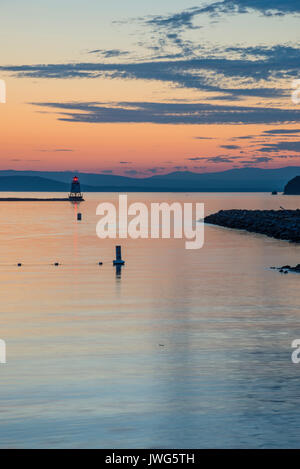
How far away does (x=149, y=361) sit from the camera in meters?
11.7

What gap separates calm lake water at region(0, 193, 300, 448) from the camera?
8.16 metres

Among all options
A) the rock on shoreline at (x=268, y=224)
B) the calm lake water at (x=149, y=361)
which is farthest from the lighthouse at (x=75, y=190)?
the calm lake water at (x=149, y=361)

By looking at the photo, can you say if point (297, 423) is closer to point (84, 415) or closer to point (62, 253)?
point (84, 415)

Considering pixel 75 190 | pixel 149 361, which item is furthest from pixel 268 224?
pixel 75 190

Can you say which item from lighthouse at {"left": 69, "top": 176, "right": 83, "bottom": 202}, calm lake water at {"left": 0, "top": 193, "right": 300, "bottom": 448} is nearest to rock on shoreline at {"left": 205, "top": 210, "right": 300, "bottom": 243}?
calm lake water at {"left": 0, "top": 193, "right": 300, "bottom": 448}

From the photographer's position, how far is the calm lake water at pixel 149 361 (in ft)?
26.8

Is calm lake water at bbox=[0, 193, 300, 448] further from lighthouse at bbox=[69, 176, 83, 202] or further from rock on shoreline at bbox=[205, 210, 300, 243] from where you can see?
lighthouse at bbox=[69, 176, 83, 202]

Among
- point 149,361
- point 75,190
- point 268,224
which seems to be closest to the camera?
point 149,361

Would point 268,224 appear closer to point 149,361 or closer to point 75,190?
point 149,361

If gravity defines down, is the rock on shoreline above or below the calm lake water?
above

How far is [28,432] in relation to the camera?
26.5 ft

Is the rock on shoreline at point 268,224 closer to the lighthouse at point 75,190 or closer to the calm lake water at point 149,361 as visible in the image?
the calm lake water at point 149,361

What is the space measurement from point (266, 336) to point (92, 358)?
374 centimetres
